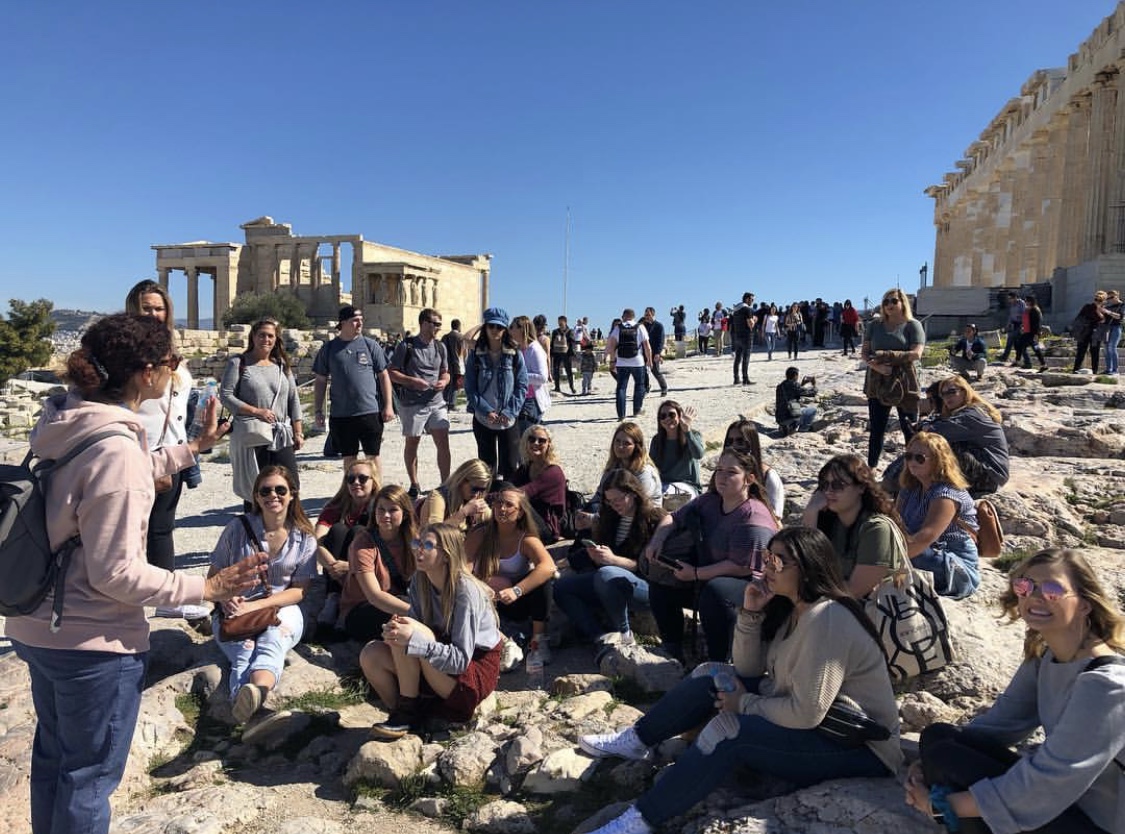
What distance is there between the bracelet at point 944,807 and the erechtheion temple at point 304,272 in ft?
143

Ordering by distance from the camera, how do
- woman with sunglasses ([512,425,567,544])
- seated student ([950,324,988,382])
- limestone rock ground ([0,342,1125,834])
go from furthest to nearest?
seated student ([950,324,988,382]) → woman with sunglasses ([512,425,567,544]) → limestone rock ground ([0,342,1125,834])

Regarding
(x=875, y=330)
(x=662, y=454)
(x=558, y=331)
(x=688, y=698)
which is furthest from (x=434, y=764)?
(x=558, y=331)

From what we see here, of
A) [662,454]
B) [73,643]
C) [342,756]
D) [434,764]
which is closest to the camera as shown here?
[73,643]

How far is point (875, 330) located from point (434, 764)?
517 cm

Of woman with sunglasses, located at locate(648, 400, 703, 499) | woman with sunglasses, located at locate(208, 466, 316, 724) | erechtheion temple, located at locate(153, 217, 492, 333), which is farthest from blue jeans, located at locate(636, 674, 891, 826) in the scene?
erechtheion temple, located at locate(153, 217, 492, 333)

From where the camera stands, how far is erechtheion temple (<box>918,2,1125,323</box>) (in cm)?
2217

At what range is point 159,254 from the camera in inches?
1884

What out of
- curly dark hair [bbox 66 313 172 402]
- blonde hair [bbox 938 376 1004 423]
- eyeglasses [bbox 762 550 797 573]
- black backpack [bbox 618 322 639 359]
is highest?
black backpack [bbox 618 322 639 359]

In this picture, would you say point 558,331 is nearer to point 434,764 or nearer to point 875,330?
point 875,330

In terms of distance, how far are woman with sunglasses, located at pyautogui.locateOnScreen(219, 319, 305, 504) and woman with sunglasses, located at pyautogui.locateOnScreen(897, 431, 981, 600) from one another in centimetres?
390

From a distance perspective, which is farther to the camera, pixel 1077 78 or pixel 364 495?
pixel 1077 78

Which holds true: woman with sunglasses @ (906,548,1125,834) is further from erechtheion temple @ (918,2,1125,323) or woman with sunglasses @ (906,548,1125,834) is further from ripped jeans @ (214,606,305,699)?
erechtheion temple @ (918,2,1125,323)

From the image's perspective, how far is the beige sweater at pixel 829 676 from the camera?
2.92 metres

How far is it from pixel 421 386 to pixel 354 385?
0.94 meters
